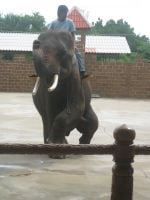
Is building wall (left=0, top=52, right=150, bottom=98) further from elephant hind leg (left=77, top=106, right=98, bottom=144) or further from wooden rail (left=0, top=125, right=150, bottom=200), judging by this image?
wooden rail (left=0, top=125, right=150, bottom=200)

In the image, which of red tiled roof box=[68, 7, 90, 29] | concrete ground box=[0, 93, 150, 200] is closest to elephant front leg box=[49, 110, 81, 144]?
concrete ground box=[0, 93, 150, 200]

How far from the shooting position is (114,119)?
11.5 metres

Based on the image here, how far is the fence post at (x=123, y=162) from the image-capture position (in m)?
2.87

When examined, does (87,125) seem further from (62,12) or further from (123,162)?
(123,162)

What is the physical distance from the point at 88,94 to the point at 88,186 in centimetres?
221

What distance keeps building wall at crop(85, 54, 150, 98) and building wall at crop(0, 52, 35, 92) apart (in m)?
2.26

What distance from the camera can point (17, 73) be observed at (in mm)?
20266

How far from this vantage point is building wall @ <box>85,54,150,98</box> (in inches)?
782

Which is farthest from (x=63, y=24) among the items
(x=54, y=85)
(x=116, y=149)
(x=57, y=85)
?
(x=116, y=149)

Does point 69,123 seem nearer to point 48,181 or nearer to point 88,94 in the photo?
point 88,94

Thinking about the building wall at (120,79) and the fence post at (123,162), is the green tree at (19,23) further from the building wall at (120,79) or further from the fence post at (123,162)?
the fence post at (123,162)

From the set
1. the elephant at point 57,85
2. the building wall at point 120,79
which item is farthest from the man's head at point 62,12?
the building wall at point 120,79

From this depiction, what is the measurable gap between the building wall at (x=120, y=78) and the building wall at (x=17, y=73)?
7.42 ft

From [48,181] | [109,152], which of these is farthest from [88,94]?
[109,152]
